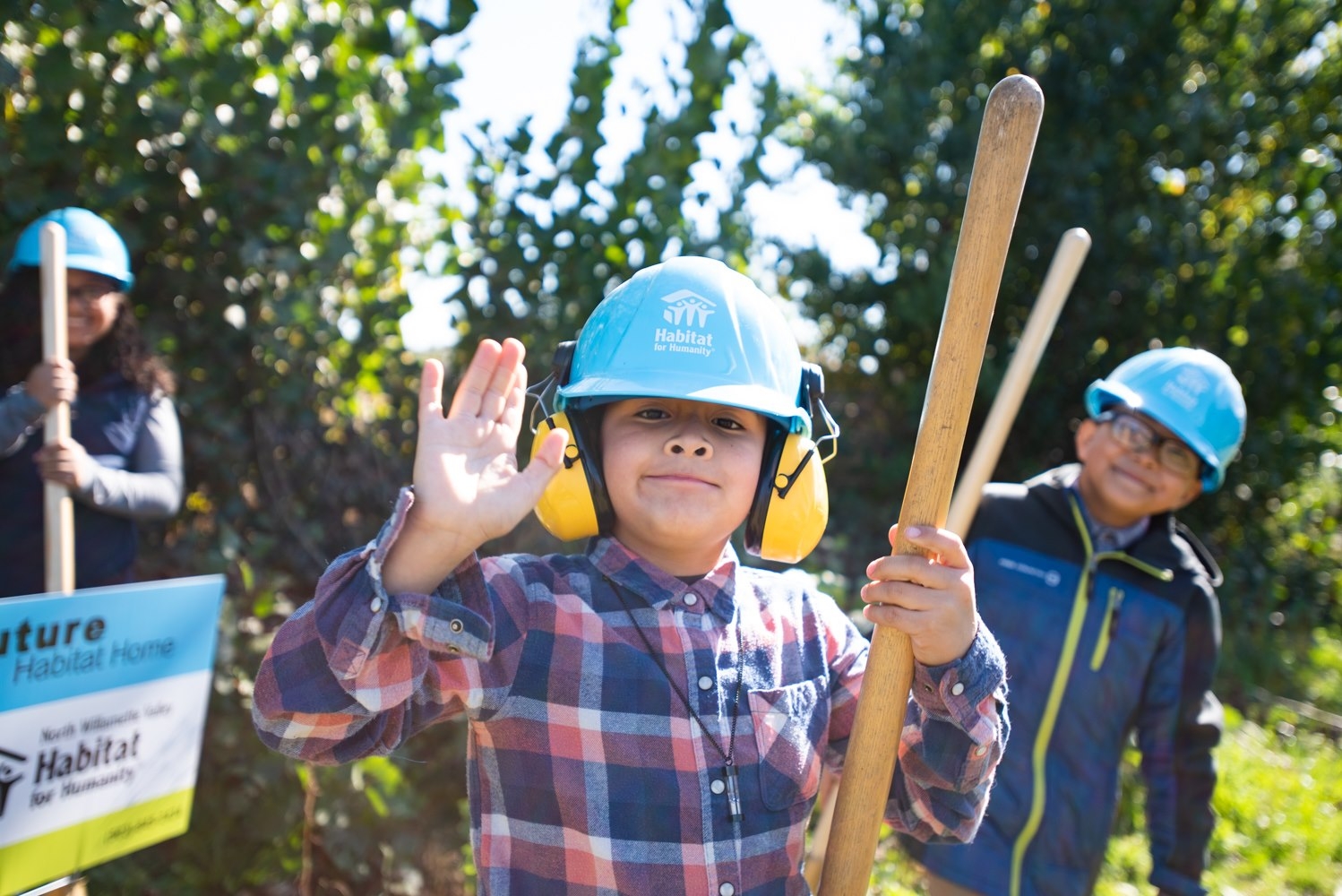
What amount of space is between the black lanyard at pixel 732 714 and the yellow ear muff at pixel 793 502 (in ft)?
0.65

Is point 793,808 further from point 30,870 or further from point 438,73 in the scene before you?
point 438,73

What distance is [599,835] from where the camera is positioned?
60.5 inches

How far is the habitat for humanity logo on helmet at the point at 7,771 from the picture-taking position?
2359 millimetres

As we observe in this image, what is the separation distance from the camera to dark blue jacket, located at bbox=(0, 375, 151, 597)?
10.2ft

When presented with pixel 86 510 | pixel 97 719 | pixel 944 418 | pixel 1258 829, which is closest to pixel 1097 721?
pixel 944 418

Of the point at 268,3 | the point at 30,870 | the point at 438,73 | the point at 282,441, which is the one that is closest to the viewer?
the point at 30,870

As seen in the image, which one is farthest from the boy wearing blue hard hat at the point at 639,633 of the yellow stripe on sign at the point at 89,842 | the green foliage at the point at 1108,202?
the green foliage at the point at 1108,202

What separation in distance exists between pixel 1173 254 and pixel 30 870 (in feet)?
20.3

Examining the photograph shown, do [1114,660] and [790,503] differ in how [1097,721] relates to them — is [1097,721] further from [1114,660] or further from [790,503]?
[790,503]

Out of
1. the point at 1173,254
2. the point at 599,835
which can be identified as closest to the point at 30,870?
the point at 599,835

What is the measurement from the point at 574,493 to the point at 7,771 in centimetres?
163

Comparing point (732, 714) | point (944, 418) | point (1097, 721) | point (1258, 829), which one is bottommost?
point (1258, 829)

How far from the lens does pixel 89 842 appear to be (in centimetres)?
256

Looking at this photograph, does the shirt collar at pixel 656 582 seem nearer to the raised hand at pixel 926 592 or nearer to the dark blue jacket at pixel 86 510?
the raised hand at pixel 926 592
